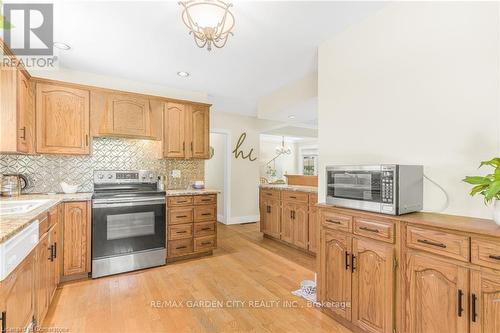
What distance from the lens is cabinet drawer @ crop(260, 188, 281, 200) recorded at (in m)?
4.27

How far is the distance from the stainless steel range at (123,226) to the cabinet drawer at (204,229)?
1.52 ft

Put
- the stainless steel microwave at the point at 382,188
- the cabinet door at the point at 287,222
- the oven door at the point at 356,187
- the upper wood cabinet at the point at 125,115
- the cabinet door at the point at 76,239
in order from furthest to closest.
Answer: the cabinet door at the point at 287,222 → the upper wood cabinet at the point at 125,115 → the cabinet door at the point at 76,239 → the oven door at the point at 356,187 → the stainless steel microwave at the point at 382,188

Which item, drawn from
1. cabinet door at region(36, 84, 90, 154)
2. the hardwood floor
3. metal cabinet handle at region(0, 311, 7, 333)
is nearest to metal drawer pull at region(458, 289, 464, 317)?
the hardwood floor

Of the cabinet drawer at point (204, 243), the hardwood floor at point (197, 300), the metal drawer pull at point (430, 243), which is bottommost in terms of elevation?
the hardwood floor at point (197, 300)

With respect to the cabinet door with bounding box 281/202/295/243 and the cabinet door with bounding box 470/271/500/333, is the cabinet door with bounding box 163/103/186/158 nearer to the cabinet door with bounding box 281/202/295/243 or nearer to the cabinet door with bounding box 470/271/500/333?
the cabinet door with bounding box 281/202/295/243

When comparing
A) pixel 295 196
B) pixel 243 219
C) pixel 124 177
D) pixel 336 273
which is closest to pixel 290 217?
pixel 295 196

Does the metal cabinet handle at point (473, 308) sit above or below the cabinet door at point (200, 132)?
below

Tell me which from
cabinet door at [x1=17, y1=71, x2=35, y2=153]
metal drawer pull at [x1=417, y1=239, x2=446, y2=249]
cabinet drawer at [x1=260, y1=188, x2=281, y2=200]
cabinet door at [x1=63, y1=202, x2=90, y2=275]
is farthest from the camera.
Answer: cabinet drawer at [x1=260, y1=188, x2=281, y2=200]

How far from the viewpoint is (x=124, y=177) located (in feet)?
11.2

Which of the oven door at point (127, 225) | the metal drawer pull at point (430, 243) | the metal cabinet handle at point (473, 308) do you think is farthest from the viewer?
the oven door at point (127, 225)

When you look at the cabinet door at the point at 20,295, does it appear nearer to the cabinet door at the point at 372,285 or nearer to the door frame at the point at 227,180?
the cabinet door at the point at 372,285

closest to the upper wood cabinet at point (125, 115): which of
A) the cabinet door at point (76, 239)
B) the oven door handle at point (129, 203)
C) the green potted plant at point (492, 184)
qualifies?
the oven door handle at point (129, 203)

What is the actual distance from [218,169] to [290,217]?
273 cm

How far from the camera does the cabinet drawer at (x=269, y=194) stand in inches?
168
